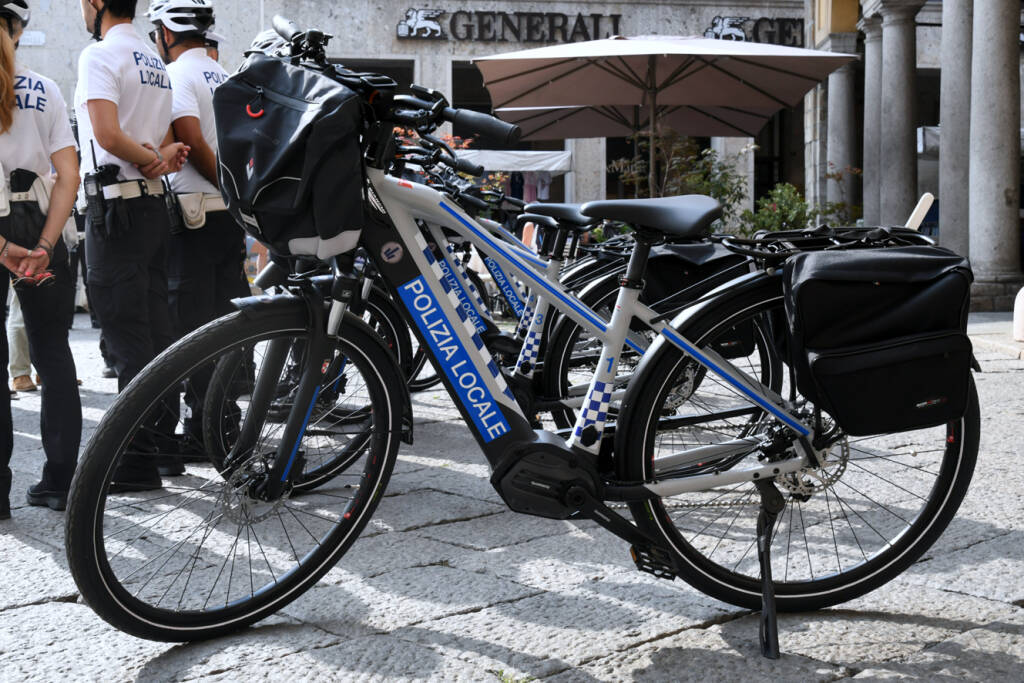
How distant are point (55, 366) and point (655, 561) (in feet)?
7.90

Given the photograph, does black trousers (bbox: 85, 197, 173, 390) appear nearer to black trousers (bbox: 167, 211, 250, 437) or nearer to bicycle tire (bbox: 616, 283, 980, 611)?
black trousers (bbox: 167, 211, 250, 437)

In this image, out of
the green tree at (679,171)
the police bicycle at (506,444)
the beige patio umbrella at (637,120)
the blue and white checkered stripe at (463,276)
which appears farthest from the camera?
the beige patio umbrella at (637,120)

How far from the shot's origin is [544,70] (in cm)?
1105

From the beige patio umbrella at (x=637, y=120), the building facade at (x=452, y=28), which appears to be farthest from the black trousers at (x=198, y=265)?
the building facade at (x=452, y=28)

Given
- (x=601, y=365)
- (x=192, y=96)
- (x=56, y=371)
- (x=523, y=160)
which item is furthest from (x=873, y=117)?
(x=601, y=365)

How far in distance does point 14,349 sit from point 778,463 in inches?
246

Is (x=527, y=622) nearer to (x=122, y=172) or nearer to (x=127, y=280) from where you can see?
(x=127, y=280)

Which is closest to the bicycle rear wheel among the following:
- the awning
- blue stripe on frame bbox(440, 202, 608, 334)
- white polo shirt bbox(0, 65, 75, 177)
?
blue stripe on frame bbox(440, 202, 608, 334)

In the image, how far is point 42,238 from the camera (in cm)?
404

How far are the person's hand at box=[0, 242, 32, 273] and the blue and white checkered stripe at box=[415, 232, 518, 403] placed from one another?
5.82ft

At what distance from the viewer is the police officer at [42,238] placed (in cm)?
404

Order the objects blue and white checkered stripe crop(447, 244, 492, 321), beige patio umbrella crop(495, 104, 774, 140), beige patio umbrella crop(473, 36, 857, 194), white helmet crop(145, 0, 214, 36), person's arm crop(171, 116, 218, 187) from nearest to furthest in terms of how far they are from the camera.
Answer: blue and white checkered stripe crop(447, 244, 492, 321), person's arm crop(171, 116, 218, 187), white helmet crop(145, 0, 214, 36), beige patio umbrella crop(473, 36, 857, 194), beige patio umbrella crop(495, 104, 774, 140)

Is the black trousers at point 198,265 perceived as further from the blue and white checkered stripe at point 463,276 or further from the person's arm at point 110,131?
the blue and white checkered stripe at point 463,276

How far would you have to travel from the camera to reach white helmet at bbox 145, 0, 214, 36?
5109mm
